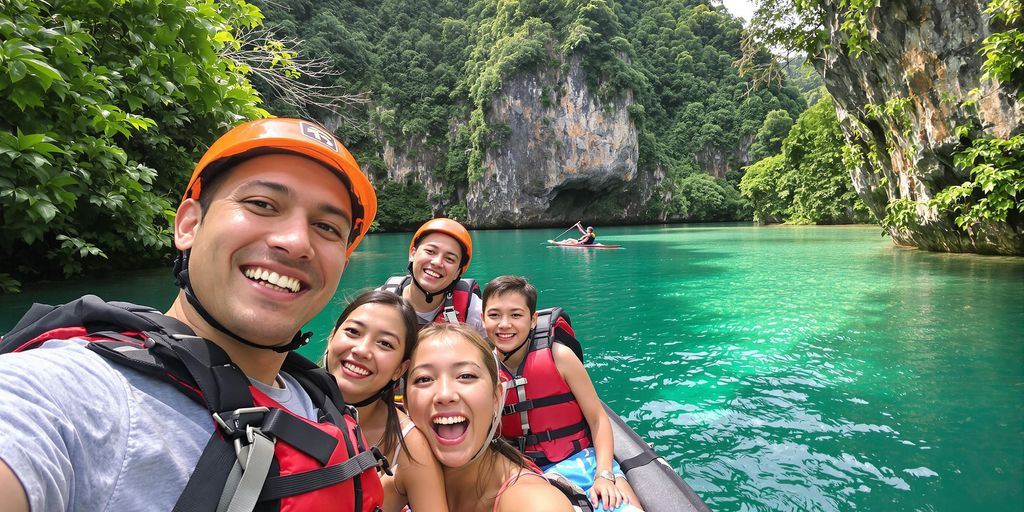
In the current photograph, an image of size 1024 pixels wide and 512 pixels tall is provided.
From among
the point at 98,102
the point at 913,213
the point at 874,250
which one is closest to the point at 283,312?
the point at 98,102

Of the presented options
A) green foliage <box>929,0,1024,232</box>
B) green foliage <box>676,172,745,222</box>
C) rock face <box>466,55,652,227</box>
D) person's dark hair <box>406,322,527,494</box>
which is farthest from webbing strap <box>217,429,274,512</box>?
green foliage <box>676,172,745,222</box>

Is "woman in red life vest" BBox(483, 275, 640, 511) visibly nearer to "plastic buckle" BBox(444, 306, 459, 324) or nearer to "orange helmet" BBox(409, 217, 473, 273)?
"plastic buckle" BBox(444, 306, 459, 324)

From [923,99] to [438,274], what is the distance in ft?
40.7

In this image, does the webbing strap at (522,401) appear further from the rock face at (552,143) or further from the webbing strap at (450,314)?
the rock face at (552,143)

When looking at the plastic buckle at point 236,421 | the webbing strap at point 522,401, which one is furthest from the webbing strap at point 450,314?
the plastic buckle at point 236,421

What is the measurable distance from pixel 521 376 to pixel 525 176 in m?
44.5

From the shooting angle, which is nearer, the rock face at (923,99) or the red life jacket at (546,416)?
the red life jacket at (546,416)

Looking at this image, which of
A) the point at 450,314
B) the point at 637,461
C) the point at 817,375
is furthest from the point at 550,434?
the point at 817,375

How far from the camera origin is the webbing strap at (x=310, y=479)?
90 cm

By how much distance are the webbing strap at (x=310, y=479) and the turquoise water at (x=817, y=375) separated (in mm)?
2742

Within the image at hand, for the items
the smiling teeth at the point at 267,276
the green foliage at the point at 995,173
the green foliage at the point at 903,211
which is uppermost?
the green foliage at the point at 995,173

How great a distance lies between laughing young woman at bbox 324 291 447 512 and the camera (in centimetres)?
167

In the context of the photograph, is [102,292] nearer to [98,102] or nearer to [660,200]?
[98,102]

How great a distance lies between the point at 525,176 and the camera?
4634 centimetres
